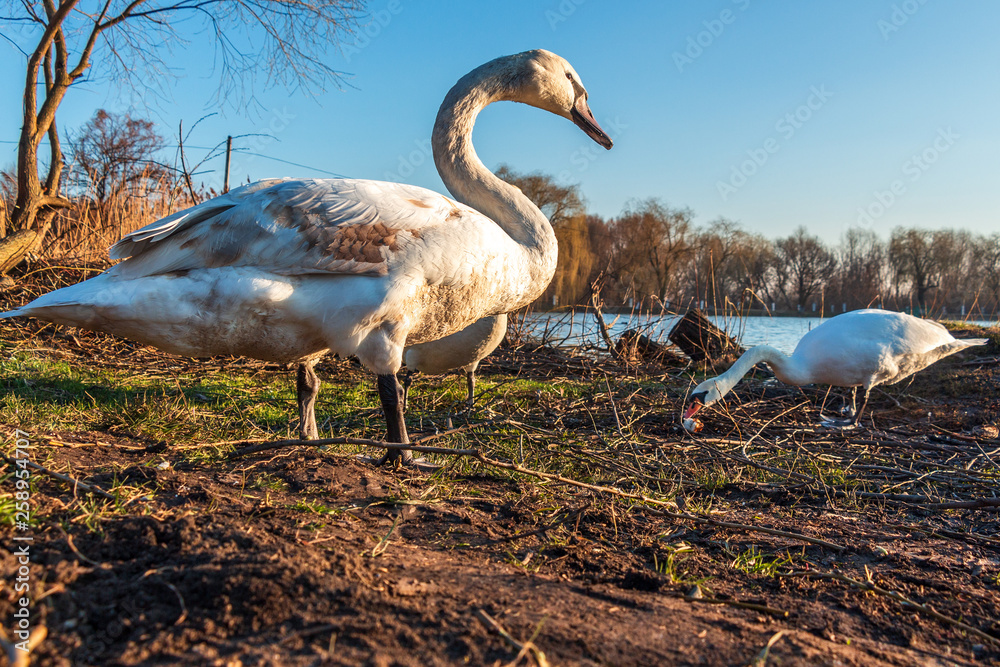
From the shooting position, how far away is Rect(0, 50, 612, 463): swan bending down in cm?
→ 276

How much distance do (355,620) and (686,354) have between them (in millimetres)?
10337

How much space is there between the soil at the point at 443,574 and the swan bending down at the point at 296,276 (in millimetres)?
566

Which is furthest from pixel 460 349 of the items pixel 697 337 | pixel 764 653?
pixel 697 337

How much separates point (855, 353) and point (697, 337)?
4.05 meters

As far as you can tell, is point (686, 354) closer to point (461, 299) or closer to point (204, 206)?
point (461, 299)

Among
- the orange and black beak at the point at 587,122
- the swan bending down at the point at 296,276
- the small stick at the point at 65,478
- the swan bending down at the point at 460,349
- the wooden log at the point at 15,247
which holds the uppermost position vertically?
the orange and black beak at the point at 587,122

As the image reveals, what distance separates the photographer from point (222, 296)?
277 cm

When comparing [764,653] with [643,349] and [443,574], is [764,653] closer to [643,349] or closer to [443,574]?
[443,574]

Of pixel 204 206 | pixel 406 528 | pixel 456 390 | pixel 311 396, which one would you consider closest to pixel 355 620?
pixel 406 528

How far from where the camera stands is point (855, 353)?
6613 mm

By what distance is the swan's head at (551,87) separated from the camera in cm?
403

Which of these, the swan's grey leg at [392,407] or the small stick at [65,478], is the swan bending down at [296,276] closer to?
the swan's grey leg at [392,407]

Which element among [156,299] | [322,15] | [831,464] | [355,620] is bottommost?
[831,464]

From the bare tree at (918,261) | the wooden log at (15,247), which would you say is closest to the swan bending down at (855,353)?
the wooden log at (15,247)
